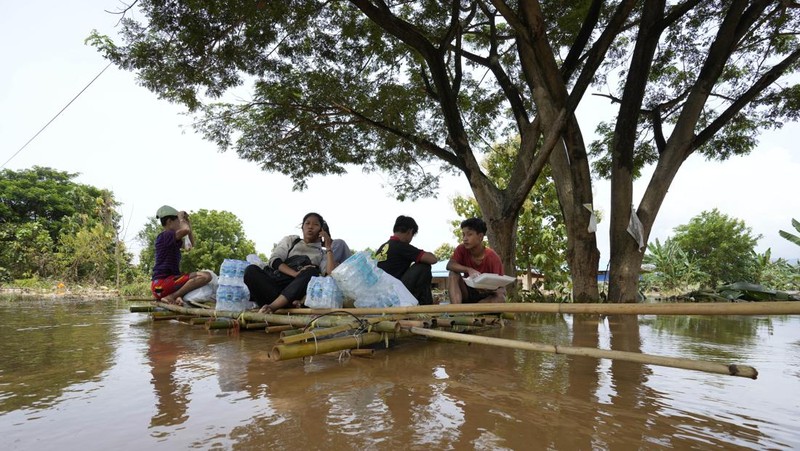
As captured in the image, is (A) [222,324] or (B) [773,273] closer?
(A) [222,324]

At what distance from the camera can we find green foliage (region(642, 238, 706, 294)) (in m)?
14.9

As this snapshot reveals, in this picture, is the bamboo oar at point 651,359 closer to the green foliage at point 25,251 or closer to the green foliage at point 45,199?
the green foliage at point 25,251

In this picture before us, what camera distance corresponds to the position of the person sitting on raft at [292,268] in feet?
13.8

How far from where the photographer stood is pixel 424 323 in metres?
3.05

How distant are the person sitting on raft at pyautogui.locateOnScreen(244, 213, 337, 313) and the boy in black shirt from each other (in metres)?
0.60

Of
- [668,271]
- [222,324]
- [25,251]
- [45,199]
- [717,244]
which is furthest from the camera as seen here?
[45,199]

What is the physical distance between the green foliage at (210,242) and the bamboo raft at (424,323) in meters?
28.6

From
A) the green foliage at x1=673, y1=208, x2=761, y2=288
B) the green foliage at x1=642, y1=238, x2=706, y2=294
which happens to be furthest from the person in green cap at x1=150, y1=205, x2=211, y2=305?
the green foliage at x1=673, y1=208, x2=761, y2=288

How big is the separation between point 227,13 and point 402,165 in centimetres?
600

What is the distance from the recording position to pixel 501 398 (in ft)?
6.91

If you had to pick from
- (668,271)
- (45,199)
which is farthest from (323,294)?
(45,199)

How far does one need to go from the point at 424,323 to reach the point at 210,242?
3218cm

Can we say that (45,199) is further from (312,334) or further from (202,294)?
(312,334)

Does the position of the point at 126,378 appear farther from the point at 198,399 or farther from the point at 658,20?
the point at 658,20
